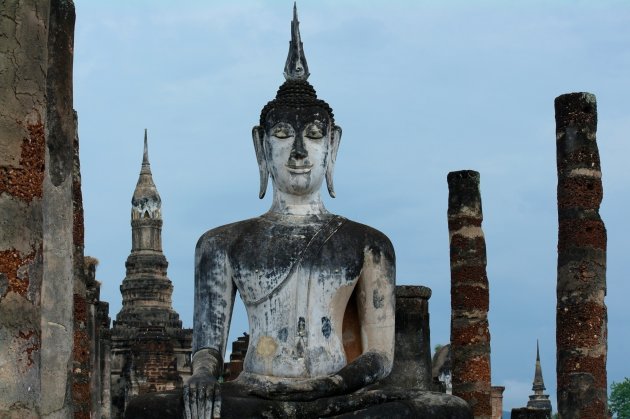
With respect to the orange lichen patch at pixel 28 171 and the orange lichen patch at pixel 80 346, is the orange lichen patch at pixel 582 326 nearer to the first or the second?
the orange lichen patch at pixel 80 346

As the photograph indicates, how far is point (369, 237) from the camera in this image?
8969mm

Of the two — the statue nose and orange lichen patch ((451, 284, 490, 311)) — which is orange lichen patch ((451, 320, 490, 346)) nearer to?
orange lichen patch ((451, 284, 490, 311))

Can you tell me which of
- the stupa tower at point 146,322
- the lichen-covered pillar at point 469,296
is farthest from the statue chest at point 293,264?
the stupa tower at point 146,322

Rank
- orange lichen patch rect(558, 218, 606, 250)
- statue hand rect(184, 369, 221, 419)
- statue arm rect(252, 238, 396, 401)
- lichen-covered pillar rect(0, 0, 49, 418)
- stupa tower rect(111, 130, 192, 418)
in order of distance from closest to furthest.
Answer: lichen-covered pillar rect(0, 0, 49, 418), statue hand rect(184, 369, 221, 419), statue arm rect(252, 238, 396, 401), orange lichen patch rect(558, 218, 606, 250), stupa tower rect(111, 130, 192, 418)

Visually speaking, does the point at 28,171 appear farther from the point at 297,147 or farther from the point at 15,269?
the point at 297,147

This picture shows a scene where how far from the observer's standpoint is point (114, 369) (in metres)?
36.1

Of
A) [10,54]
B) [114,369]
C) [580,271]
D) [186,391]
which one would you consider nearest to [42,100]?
[10,54]

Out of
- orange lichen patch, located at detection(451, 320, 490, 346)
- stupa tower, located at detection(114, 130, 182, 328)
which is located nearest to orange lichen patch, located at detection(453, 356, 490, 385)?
orange lichen patch, located at detection(451, 320, 490, 346)

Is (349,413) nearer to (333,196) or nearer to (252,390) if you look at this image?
(252,390)

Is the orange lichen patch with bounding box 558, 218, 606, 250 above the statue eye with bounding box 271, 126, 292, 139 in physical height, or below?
above

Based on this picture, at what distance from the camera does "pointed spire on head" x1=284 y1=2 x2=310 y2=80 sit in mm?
9273

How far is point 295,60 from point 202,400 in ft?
7.28

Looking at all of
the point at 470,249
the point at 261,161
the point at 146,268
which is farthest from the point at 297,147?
the point at 146,268

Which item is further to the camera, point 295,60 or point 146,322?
point 146,322
